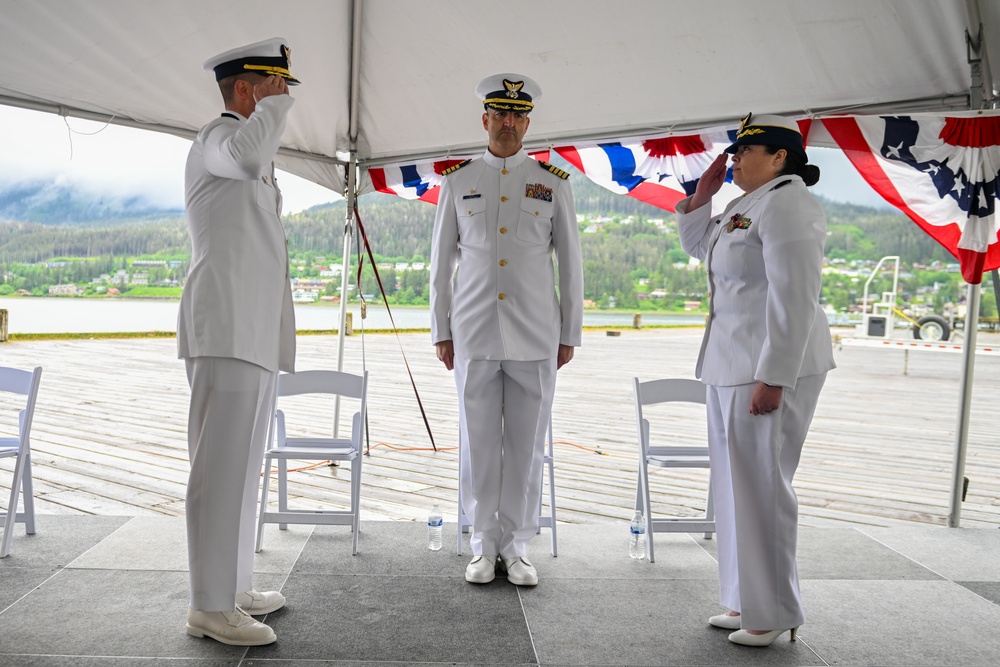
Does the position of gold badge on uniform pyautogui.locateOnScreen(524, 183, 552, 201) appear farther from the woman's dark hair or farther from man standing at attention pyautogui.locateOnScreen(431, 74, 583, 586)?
the woman's dark hair

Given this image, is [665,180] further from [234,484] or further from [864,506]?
[234,484]

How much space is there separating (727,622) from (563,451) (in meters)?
3.83

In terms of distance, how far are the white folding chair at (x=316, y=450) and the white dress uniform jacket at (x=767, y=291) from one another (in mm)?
1626

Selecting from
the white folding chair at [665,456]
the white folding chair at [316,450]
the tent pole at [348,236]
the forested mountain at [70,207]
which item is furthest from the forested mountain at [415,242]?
the white folding chair at [665,456]

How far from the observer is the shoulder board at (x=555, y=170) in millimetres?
3165

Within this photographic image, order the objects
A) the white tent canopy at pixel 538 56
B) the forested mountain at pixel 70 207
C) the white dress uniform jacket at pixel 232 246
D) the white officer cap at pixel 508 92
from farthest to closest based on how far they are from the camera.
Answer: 1. the forested mountain at pixel 70 207
2. the white tent canopy at pixel 538 56
3. the white officer cap at pixel 508 92
4. the white dress uniform jacket at pixel 232 246

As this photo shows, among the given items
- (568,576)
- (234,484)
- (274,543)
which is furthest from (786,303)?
(274,543)

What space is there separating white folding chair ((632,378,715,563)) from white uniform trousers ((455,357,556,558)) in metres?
0.61

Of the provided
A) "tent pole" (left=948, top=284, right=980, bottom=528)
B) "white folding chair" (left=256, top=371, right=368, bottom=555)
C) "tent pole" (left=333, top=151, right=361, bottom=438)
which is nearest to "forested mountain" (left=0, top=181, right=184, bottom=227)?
"tent pole" (left=333, top=151, right=361, bottom=438)

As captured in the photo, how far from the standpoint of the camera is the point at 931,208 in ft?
12.0

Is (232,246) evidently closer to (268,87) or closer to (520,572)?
(268,87)

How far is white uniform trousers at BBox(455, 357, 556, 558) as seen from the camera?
3.10 metres

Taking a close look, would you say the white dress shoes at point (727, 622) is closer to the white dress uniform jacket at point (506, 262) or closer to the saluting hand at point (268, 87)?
the white dress uniform jacket at point (506, 262)

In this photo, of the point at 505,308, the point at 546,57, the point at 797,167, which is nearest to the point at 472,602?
the point at 505,308
